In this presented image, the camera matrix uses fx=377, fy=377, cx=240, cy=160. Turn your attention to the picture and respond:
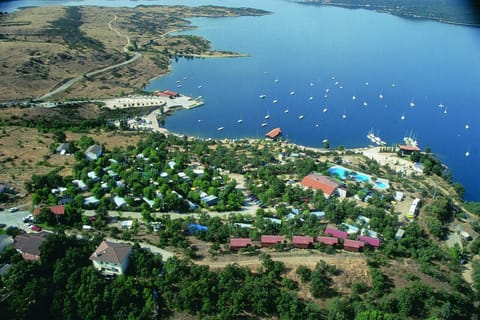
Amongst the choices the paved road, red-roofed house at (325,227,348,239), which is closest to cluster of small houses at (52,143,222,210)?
the paved road

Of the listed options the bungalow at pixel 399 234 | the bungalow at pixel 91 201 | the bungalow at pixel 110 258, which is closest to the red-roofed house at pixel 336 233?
the bungalow at pixel 399 234

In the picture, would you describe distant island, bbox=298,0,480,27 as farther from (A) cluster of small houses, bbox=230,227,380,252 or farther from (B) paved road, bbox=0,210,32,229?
(B) paved road, bbox=0,210,32,229

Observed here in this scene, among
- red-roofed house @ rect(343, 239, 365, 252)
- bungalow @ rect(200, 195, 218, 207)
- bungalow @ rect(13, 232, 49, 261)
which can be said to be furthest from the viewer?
bungalow @ rect(200, 195, 218, 207)

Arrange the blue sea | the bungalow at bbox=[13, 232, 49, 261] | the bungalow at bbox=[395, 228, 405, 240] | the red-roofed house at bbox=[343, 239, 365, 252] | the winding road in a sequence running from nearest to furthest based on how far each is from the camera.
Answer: the bungalow at bbox=[13, 232, 49, 261], the red-roofed house at bbox=[343, 239, 365, 252], the bungalow at bbox=[395, 228, 405, 240], the blue sea, the winding road

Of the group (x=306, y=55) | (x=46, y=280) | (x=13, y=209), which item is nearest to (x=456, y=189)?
(x=46, y=280)

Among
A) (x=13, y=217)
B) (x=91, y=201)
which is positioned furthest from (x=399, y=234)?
(x=13, y=217)

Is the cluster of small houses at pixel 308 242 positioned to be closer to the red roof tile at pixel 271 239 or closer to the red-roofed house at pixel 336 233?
the red roof tile at pixel 271 239

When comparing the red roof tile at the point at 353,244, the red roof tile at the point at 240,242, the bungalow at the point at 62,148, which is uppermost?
the bungalow at the point at 62,148

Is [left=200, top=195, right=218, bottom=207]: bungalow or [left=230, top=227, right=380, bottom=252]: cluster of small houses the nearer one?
[left=230, top=227, right=380, bottom=252]: cluster of small houses
